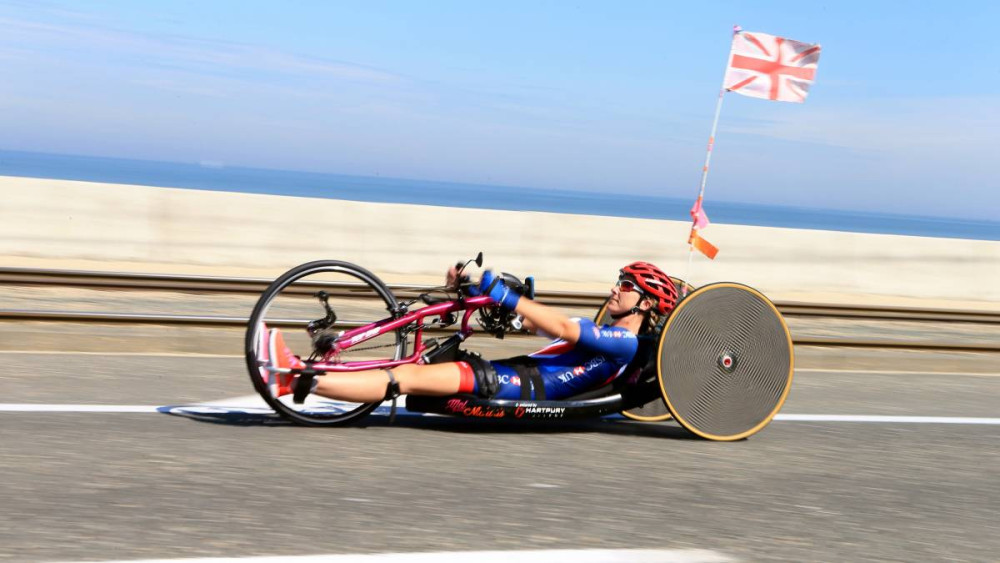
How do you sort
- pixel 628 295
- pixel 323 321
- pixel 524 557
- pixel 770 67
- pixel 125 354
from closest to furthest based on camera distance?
pixel 524 557
pixel 323 321
pixel 628 295
pixel 125 354
pixel 770 67

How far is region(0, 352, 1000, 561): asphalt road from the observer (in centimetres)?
Answer: 385

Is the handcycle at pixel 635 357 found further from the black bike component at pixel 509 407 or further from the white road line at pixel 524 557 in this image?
the white road line at pixel 524 557

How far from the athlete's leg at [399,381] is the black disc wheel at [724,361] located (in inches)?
44.5

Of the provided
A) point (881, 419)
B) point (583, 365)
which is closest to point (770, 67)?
point (881, 419)

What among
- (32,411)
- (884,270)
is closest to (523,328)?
(32,411)

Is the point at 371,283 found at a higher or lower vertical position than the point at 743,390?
higher

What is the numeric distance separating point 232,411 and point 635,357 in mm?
2329

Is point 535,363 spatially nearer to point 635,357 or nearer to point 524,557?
point 635,357

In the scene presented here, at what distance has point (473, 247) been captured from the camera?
16.3 metres

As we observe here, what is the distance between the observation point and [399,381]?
5.44 metres

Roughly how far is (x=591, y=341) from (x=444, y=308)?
813 millimetres

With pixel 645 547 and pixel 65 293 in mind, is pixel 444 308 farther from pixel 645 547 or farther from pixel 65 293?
pixel 65 293

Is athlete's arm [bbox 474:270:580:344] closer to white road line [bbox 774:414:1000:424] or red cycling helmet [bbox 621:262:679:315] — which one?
red cycling helmet [bbox 621:262:679:315]

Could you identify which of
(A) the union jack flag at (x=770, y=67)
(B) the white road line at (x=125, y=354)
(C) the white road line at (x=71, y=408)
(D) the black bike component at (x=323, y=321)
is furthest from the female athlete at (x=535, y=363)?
(A) the union jack flag at (x=770, y=67)
